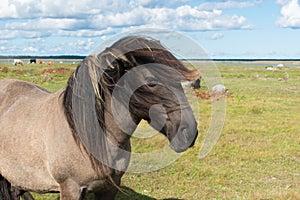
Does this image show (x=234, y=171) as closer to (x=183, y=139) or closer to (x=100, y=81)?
(x=183, y=139)

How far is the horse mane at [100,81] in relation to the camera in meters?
2.68

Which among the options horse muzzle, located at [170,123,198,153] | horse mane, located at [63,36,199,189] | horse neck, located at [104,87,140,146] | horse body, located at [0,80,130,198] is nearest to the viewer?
horse muzzle, located at [170,123,198,153]

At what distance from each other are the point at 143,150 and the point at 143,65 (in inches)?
225

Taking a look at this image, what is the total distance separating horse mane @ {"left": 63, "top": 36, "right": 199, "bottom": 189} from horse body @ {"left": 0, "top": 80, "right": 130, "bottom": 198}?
99mm

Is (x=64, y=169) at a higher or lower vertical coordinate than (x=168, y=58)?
lower

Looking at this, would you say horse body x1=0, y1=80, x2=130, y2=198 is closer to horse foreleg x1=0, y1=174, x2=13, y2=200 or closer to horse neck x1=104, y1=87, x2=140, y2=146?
horse neck x1=104, y1=87, x2=140, y2=146

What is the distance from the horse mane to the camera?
105 inches

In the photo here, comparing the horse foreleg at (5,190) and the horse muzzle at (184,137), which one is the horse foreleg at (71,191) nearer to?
the horse muzzle at (184,137)

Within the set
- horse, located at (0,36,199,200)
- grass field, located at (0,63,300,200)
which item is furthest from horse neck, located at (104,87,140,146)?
grass field, located at (0,63,300,200)

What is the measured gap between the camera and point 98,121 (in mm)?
2932

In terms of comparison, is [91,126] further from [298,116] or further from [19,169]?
[298,116]

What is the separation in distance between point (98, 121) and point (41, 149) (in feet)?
2.14

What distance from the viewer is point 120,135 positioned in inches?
118

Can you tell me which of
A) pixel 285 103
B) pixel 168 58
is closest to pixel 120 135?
pixel 168 58
